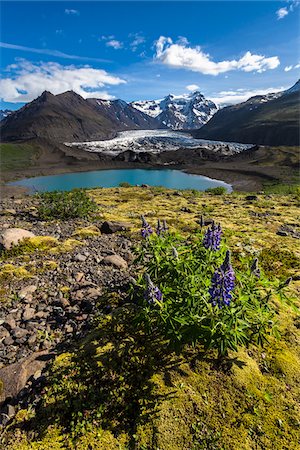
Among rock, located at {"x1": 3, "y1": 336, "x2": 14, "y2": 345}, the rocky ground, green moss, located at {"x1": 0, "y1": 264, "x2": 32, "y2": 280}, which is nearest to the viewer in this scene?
the rocky ground

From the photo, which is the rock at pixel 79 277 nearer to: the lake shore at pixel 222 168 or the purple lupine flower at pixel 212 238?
the purple lupine flower at pixel 212 238

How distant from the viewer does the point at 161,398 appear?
15.8ft

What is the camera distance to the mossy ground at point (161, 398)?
4285mm

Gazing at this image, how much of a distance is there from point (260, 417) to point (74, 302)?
5421 millimetres

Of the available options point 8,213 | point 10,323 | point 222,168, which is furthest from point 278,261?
point 222,168

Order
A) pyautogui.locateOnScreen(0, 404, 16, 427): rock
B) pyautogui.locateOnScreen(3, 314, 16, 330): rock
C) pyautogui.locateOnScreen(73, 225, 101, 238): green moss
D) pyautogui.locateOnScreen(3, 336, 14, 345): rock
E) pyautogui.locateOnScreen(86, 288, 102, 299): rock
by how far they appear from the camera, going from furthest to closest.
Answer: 1. pyautogui.locateOnScreen(73, 225, 101, 238): green moss
2. pyautogui.locateOnScreen(86, 288, 102, 299): rock
3. pyautogui.locateOnScreen(3, 314, 16, 330): rock
4. pyautogui.locateOnScreen(3, 336, 14, 345): rock
5. pyautogui.locateOnScreen(0, 404, 16, 427): rock

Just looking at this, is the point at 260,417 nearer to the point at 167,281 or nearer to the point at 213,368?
the point at 213,368

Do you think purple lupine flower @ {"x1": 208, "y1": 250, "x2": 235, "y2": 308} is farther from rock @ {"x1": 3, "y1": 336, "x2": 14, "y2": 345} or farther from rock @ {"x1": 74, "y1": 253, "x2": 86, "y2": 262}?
rock @ {"x1": 74, "y1": 253, "x2": 86, "y2": 262}

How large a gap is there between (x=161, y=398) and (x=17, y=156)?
159988 millimetres

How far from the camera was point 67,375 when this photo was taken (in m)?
5.35

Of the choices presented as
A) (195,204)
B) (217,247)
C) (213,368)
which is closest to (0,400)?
(213,368)

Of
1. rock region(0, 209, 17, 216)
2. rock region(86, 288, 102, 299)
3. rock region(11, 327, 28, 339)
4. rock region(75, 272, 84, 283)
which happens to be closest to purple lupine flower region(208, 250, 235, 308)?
rock region(86, 288, 102, 299)

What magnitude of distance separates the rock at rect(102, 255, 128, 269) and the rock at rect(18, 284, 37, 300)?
261 cm

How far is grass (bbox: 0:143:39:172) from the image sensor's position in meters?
125
